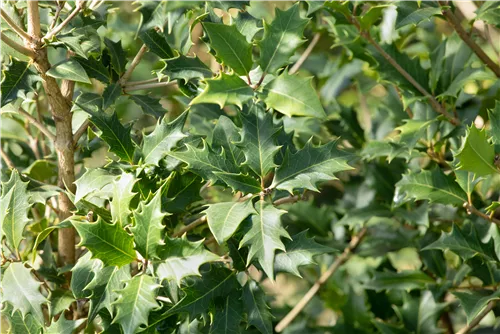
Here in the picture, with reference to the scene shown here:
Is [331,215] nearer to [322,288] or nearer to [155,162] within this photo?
[322,288]

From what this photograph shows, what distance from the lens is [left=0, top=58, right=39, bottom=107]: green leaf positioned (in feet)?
3.16

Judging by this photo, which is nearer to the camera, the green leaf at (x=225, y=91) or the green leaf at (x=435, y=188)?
the green leaf at (x=225, y=91)

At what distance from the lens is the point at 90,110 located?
0.99 m

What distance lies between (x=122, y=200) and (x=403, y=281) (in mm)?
665

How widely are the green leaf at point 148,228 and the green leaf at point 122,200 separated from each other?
0.12 feet

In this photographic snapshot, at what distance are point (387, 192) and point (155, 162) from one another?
62 cm

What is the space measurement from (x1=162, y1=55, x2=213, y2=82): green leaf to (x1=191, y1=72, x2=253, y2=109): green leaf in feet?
0.40

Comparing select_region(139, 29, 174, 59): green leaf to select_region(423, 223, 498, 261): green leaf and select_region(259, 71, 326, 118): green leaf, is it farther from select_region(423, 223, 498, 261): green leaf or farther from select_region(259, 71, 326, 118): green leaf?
select_region(423, 223, 498, 261): green leaf

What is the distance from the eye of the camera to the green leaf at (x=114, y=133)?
0.97 m

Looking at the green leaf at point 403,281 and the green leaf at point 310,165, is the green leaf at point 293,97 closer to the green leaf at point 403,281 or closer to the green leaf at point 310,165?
the green leaf at point 310,165

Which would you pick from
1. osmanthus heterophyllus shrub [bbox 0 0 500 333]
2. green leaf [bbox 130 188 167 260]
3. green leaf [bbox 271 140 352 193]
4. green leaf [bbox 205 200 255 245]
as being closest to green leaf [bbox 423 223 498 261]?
osmanthus heterophyllus shrub [bbox 0 0 500 333]

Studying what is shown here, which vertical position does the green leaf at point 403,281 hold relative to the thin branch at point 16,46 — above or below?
below

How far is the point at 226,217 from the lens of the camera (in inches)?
34.1

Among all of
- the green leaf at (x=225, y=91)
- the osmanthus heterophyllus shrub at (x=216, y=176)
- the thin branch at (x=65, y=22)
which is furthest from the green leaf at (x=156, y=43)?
the green leaf at (x=225, y=91)
